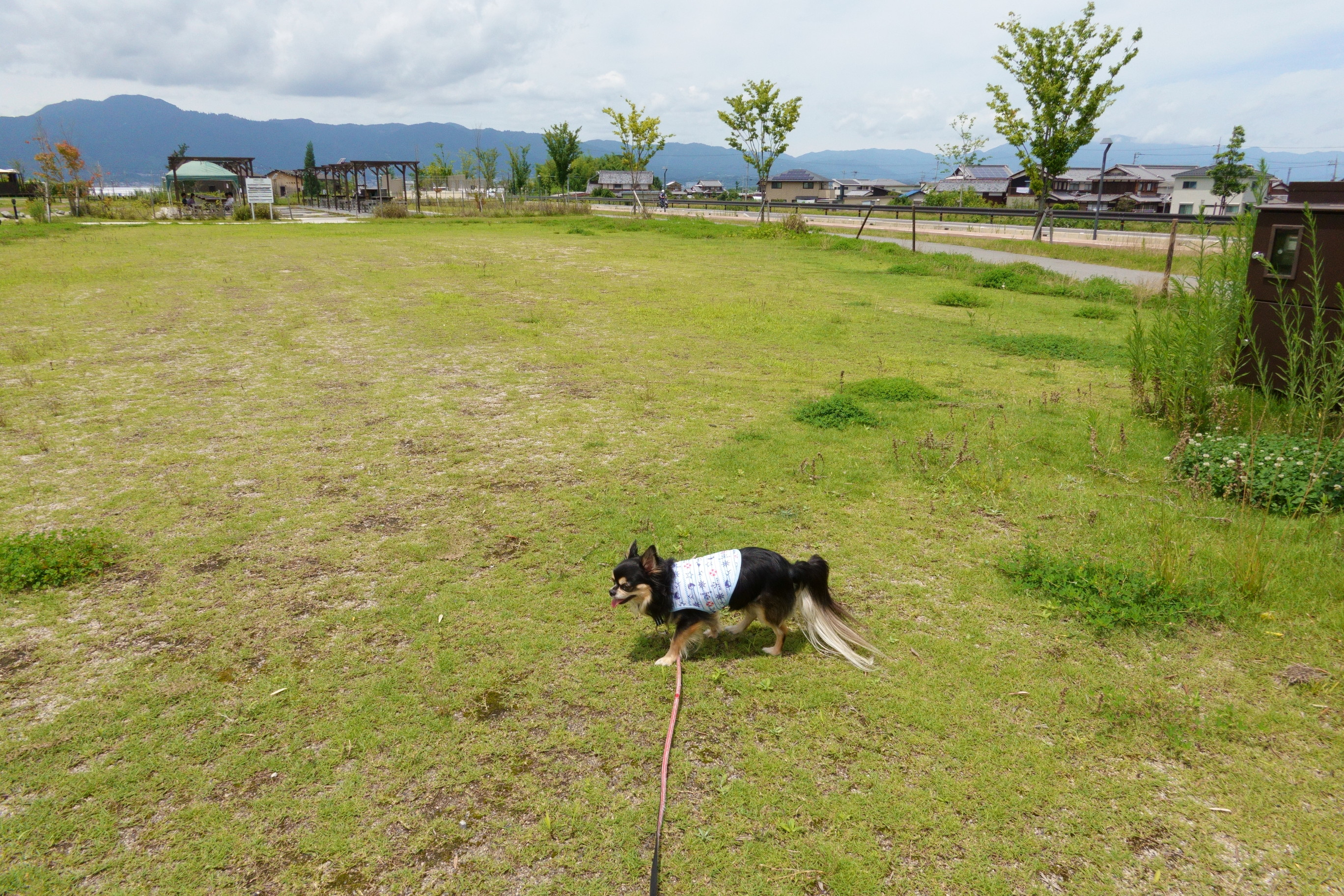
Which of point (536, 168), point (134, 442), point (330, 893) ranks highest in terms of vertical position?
point (536, 168)

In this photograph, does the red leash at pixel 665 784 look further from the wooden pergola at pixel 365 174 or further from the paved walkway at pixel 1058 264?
the wooden pergola at pixel 365 174

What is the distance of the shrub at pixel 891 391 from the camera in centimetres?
924

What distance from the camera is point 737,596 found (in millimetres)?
4238

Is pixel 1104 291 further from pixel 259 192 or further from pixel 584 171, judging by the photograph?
pixel 584 171

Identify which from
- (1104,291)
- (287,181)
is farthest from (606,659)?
(287,181)

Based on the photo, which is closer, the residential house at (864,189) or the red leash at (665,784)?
the red leash at (665,784)

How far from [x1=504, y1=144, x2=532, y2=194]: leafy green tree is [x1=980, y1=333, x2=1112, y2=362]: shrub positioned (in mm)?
48932

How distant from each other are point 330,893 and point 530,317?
39.5ft

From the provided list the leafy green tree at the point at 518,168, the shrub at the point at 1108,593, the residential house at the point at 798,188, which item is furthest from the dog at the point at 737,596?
the residential house at the point at 798,188

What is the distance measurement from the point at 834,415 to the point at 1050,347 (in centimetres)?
585

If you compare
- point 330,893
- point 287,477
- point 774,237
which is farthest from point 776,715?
point 774,237

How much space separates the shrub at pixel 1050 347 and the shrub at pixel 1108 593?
24.9ft

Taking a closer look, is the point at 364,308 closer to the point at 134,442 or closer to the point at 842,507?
the point at 134,442

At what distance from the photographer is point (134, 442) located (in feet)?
24.8
